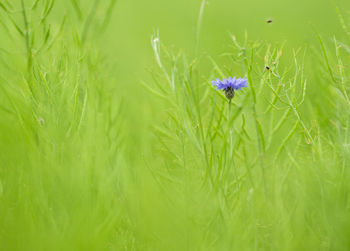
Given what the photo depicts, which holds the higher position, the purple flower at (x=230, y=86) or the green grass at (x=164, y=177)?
the purple flower at (x=230, y=86)

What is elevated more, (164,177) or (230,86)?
(230,86)

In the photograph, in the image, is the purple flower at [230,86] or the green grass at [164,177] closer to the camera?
the green grass at [164,177]

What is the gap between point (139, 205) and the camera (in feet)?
2.19

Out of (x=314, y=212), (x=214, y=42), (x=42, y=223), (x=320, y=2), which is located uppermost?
(x=320, y=2)

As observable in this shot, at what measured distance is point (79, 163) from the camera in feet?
2.17

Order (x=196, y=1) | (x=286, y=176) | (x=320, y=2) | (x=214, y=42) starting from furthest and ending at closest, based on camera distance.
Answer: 1. (x=196, y=1)
2. (x=320, y=2)
3. (x=214, y=42)
4. (x=286, y=176)

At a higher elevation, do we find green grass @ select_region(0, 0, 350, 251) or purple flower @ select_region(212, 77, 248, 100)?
purple flower @ select_region(212, 77, 248, 100)

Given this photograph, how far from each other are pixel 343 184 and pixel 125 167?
37cm

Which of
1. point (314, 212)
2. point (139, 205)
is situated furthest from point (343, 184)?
point (139, 205)

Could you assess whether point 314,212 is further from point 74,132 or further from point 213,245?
point 74,132

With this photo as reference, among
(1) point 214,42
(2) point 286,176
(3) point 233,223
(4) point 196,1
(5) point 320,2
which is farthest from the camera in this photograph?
(4) point 196,1

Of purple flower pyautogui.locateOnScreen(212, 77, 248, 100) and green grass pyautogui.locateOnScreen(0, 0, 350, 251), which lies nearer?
green grass pyautogui.locateOnScreen(0, 0, 350, 251)

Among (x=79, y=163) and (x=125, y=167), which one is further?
(x=125, y=167)

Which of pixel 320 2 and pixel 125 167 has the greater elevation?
pixel 320 2
